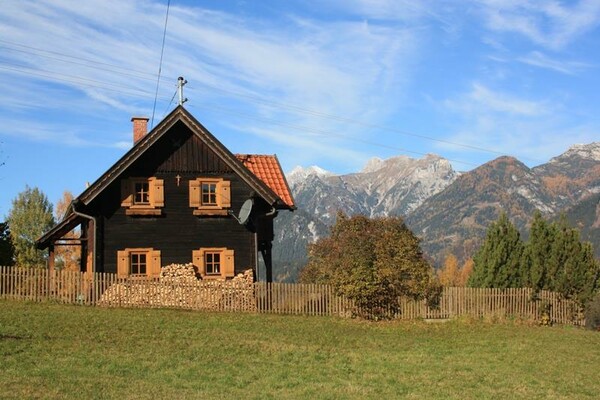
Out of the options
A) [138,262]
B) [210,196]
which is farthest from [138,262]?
[210,196]

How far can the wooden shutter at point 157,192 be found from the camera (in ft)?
107

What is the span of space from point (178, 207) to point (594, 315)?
18.5 m

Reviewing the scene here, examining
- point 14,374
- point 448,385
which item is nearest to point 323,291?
point 448,385

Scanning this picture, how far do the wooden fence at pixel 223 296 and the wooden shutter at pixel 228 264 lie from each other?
1820 millimetres

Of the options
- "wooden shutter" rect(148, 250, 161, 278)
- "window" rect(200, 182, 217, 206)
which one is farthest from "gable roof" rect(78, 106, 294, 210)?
"wooden shutter" rect(148, 250, 161, 278)

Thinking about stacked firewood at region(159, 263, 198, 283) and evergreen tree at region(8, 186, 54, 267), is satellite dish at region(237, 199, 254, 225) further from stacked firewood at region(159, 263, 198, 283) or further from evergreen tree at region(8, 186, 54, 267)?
evergreen tree at region(8, 186, 54, 267)

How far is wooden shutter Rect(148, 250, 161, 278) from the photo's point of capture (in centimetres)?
3185

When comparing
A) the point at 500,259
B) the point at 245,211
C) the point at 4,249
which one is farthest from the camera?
the point at 4,249

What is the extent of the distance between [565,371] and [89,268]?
72.9ft

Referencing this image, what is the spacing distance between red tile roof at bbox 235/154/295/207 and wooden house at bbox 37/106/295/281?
5.33 feet

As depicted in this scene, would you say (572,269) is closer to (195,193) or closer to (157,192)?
(195,193)

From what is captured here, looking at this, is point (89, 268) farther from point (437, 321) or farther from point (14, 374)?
point (14, 374)

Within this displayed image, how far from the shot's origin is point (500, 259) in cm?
3616

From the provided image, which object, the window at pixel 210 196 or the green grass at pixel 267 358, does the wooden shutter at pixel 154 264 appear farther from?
the green grass at pixel 267 358
